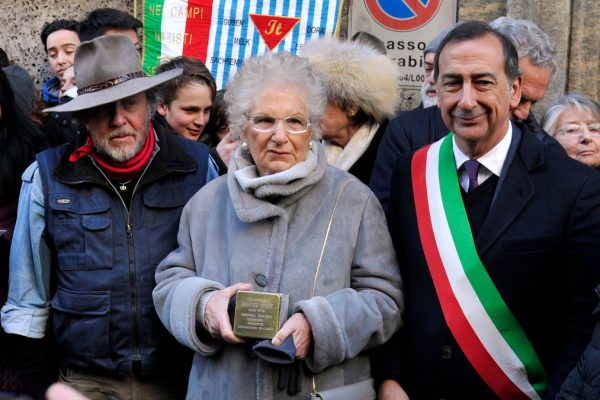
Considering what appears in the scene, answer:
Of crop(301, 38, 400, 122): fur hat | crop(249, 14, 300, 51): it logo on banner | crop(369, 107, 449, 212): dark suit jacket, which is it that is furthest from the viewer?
crop(249, 14, 300, 51): it logo on banner

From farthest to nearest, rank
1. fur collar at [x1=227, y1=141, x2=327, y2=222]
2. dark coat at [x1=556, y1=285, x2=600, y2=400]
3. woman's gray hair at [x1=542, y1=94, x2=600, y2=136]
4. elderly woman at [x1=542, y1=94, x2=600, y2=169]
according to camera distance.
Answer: woman's gray hair at [x1=542, y1=94, x2=600, y2=136] < elderly woman at [x1=542, y1=94, x2=600, y2=169] < fur collar at [x1=227, y1=141, x2=327, y2=222] < dark coat at [x1=556, y1=285, x2=600, y2=400]

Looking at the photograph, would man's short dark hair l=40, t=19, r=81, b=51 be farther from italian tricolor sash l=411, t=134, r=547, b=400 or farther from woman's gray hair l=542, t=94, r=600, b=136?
italian tricolor sash l=411, t=134, r=547, b=400

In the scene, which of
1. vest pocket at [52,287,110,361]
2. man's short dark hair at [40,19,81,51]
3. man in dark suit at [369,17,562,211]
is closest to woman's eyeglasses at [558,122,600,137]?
man in dark suit at [369,17,562,211]

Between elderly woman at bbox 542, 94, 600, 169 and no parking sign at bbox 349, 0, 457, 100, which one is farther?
no parking sign at bbox 349, 0, 457, 100

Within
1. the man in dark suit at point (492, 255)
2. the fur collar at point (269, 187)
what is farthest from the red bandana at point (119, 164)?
the man in dark suit at point (492, 255)

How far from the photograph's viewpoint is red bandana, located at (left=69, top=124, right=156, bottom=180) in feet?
12.6

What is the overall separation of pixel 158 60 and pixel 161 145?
2865 millimetres

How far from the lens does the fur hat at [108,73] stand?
A: 3.87 metres

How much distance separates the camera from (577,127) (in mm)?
5281

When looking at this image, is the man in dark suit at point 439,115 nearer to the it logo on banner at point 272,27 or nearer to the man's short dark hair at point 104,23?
the man's short dark hair at point 104,23

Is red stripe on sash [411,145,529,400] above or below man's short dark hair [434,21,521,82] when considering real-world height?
below

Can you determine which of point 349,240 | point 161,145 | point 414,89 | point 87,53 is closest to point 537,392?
point 349,240

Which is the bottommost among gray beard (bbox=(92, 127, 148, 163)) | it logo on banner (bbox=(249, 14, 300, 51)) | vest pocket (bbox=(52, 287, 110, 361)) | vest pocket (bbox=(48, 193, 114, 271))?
vest pocket (bbox=(52, 287, 110, 361))

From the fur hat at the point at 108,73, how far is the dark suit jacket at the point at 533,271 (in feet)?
4.12
